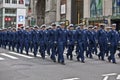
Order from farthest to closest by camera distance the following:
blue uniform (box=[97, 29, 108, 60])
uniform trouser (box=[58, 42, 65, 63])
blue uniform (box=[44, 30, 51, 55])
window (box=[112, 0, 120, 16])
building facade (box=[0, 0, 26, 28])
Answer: building facade (box=[0, 0, 26, 28]), window (box=[112, 0, 120, 16]), blue uniform (box=[97, 29, 108, 60]), blue uniform (box=[44, 30, 51, 55]), uniform trouser (box=[58, 42, 65, 63])

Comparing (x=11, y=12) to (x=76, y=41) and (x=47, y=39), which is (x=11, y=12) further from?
(x=76, y=41)

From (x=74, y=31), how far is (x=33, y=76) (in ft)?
22.8

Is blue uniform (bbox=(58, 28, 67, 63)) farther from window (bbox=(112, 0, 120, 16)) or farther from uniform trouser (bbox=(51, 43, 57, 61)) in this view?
window (bbox=(112, 0, 120, 16))

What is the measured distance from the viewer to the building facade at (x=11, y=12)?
94875 mm

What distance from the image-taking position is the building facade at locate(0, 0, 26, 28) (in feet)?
311

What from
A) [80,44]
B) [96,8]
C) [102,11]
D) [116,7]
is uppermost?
[96,8]

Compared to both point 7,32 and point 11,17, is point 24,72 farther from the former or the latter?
point 11,17

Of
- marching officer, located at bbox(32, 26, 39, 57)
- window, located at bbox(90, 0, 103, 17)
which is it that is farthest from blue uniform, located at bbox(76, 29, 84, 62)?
window, located at bbox(90, 0, 103, 17)

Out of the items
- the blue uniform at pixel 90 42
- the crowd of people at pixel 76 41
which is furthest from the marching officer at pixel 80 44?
the blue uniform at pixel 90 42

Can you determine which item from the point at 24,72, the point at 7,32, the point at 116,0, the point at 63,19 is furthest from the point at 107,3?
the point at 24,72

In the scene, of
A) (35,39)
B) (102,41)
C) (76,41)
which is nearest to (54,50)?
(76,41)

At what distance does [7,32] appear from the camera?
32.8 m

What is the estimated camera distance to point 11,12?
319ft

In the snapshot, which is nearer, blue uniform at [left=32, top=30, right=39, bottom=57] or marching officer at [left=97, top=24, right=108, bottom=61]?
marching officer at [left=97, top=24, right=108, bottom=61]
